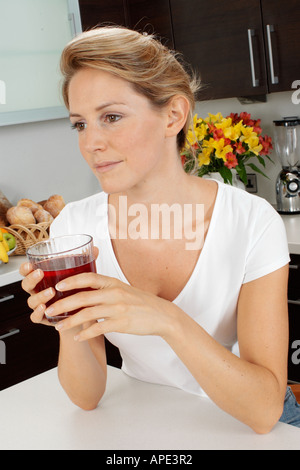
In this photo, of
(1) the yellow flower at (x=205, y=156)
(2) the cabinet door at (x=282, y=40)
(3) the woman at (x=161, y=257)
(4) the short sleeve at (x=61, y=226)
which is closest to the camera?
(3) the woman at (x=161, y=257)

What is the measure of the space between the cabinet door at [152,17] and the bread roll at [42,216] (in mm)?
1052

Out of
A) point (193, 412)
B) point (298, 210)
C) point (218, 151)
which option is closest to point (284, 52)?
point (218, 151)

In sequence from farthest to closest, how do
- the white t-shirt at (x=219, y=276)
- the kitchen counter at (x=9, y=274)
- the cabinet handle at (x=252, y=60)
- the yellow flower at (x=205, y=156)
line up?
the yellow flower at (x=205, y=156)
the cabinet handle at (x=252, y=60)
the kitchen counter at (x=9, y=274)
the white t-shirt at (x=219, y=276)

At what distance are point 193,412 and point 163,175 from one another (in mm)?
546

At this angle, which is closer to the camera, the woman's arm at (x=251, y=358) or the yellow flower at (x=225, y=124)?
the woman's arm at (x=251, y=358)

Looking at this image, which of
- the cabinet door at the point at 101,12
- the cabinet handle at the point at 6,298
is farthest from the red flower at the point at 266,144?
the cabinet handle at the point at 6,298

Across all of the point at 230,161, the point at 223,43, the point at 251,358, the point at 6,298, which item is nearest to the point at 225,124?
the point at 230,161

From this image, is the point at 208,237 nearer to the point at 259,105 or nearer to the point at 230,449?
the point at 230,449

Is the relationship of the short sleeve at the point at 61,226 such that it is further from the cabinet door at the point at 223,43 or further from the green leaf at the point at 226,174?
the cabinet door at the point at 223,43

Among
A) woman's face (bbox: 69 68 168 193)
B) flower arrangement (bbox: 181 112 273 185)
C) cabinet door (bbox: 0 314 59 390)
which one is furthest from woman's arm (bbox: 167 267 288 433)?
flower arrangement (bbox: 181 112 273 185)

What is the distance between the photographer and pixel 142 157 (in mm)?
1222

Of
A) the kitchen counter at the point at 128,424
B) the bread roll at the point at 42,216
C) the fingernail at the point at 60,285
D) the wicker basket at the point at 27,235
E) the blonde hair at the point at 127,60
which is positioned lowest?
the kitchen counter at the point at 128,424

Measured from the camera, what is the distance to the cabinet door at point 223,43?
2.66 metres

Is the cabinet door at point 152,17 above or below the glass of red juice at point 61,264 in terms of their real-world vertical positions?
above
